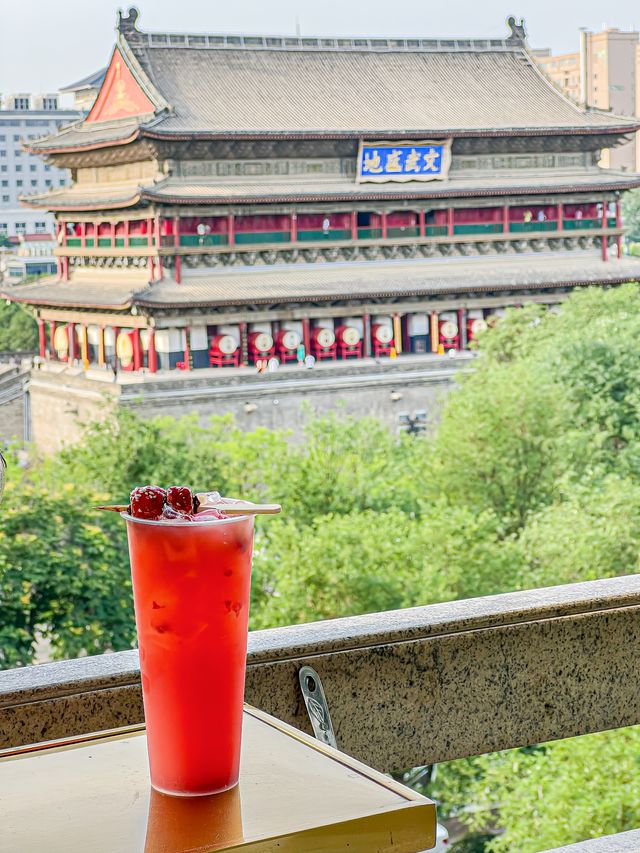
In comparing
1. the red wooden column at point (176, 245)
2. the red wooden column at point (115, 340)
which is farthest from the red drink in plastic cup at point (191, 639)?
the red wooden column at point (115, 340)

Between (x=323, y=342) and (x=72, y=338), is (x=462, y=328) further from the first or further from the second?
(x=72, y=338)

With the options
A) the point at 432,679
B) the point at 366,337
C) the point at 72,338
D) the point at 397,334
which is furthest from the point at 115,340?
the point at 432,679

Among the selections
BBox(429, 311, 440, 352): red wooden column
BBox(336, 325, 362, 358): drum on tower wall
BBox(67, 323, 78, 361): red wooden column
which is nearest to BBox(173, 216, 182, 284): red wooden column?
BBox(336, 325, 362, 358): drum on tower wall

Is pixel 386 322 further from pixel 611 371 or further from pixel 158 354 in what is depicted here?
pixel 611 371

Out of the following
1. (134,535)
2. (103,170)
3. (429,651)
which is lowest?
(429,651)

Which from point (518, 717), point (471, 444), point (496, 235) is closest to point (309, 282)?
point (496, 235)

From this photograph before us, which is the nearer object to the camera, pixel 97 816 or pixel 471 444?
pixel 97 816

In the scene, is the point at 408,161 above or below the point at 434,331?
above

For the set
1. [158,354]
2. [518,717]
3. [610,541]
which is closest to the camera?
[518,717]
